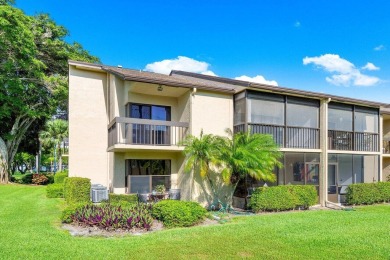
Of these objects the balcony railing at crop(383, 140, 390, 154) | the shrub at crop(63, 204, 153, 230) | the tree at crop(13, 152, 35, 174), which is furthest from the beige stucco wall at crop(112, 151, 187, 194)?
the tree at crop(13, 152, 35, 174)

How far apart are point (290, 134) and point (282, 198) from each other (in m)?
3.92

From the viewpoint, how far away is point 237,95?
15.7m

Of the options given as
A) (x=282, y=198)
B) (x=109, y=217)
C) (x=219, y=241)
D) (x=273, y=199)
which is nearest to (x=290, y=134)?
(x=282, y=198)

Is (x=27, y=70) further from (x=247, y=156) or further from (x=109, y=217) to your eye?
(x=247, y=156)

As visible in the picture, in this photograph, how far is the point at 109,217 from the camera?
9.45m

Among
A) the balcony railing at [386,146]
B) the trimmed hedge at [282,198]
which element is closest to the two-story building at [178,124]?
the trimmed hedge at [282,198]

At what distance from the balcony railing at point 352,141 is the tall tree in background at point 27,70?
2146 cm

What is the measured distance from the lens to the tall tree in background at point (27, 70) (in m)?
22.4

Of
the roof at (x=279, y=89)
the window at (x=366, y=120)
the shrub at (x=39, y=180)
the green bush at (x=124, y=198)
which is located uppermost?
the roof at (x=279, y=89)

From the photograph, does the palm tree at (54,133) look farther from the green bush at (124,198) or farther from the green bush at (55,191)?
the green bush at (124,198)

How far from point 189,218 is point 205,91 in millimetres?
7162

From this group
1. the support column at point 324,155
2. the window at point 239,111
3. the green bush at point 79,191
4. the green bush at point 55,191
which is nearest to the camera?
the green bush at point 79,191

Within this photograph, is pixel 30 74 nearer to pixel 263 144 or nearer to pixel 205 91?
pixel 205 91

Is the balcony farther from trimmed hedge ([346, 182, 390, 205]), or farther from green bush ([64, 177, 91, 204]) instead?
green bush ([64, 177, 91, 204])
